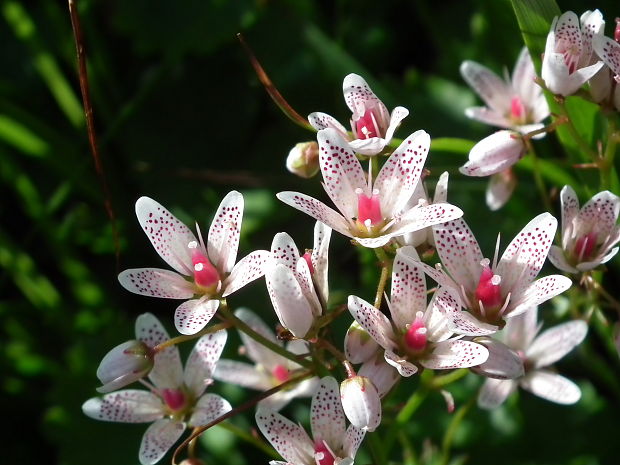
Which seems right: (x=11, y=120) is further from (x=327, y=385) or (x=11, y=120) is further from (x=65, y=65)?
(x=327, y=385)

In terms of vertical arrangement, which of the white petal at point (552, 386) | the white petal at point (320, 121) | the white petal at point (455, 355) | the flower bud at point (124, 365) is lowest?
the white petal at point (552, 386)

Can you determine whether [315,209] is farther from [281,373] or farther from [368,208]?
[281,373]

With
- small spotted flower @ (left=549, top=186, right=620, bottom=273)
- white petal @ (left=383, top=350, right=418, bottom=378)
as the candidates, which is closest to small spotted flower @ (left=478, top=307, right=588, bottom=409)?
small spotted flower @ (left=549, top=186, right=620, bottom=273)

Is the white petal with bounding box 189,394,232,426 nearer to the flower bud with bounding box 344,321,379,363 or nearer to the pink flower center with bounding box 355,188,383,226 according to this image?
the flower bud with bounding box 344,321,379,363

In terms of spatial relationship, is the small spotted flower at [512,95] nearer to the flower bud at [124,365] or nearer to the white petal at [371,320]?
the white petal at [371,320]

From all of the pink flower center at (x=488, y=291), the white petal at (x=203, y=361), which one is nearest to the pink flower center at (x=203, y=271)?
the white petal at (x=203, y=361)

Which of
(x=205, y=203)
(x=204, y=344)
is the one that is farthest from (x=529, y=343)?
(x=205, y=203)
